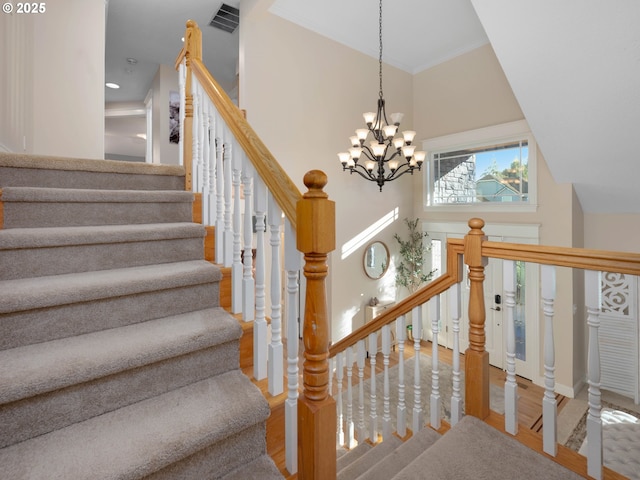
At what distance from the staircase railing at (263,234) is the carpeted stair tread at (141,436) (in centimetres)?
16

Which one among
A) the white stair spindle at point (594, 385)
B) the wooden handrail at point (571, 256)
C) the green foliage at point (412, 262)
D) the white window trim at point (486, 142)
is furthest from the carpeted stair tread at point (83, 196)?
the white window trim at point (486, 142)

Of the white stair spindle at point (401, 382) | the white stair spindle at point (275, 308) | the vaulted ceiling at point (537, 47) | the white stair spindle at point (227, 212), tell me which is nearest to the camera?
the white stair spindle at point (275, 308)

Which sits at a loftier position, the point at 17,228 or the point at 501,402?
the point at 17,228

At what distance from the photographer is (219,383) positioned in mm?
1227

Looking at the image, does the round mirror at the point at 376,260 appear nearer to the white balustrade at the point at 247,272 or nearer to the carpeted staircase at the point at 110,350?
the carpeted staircase at the point at 110,350

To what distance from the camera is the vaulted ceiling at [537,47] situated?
266cm

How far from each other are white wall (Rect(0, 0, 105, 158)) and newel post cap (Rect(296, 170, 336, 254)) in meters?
2.50

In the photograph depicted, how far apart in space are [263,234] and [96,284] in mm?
673

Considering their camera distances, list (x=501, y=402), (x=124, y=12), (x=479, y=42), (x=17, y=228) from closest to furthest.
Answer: (x=17, y=228) → (x=501, y=402) → (x=124, y=12) → (x=479, y=42)

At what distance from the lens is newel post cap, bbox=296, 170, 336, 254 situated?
3.20 ft

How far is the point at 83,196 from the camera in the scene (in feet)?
5.32

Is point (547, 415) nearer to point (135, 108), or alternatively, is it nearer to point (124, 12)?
point (124, 12)

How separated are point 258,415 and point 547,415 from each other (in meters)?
1.16

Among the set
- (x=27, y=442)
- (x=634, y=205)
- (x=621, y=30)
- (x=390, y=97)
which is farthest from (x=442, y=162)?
(x=27, y=442)
